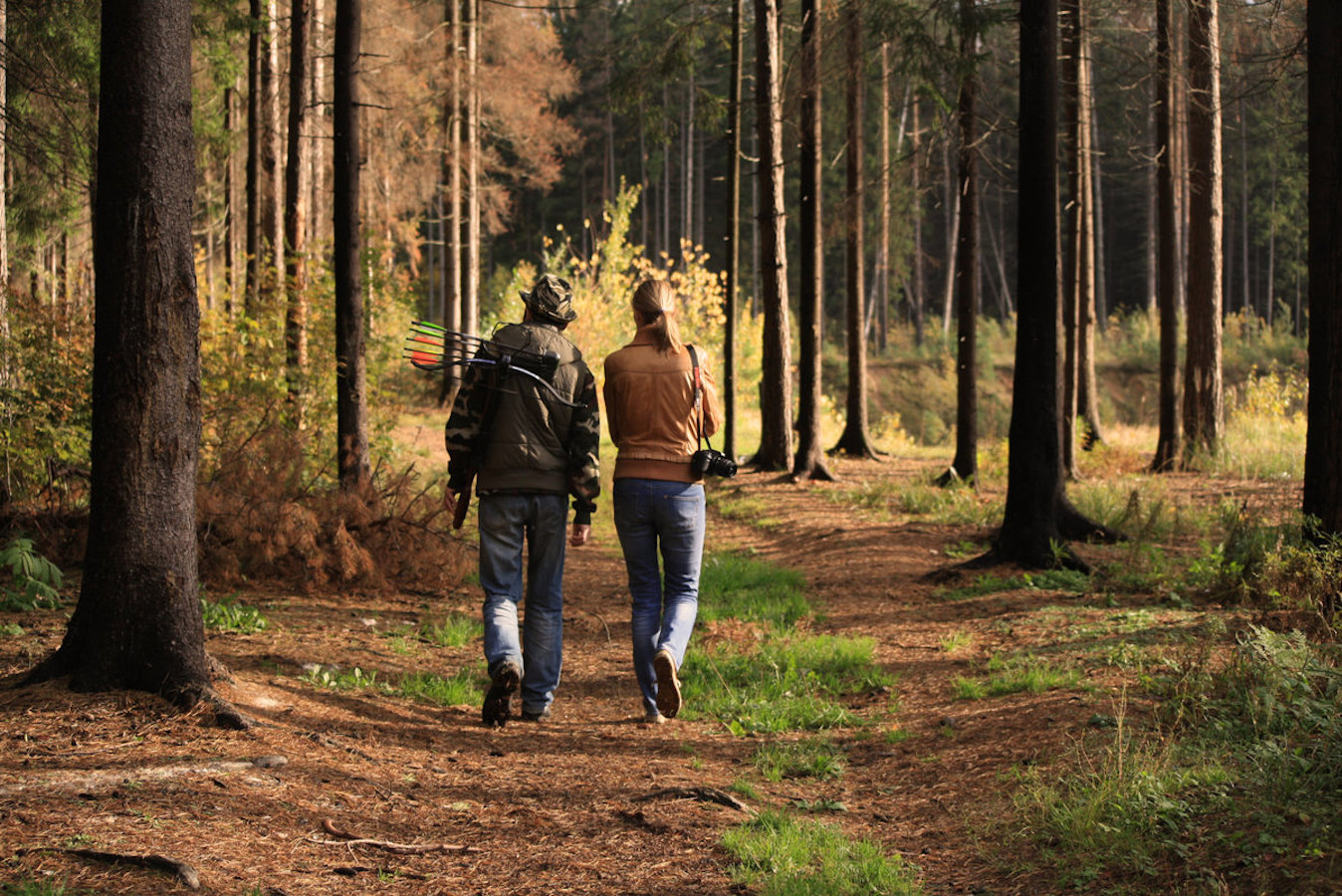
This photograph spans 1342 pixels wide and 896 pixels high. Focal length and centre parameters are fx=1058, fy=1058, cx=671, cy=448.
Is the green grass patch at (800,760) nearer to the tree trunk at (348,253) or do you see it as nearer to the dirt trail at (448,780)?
the dirt trail at (448,780)

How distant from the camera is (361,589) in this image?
9078mm

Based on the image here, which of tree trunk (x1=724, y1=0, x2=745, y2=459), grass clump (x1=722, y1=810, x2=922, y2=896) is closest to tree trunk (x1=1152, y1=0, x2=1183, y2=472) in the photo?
tree trunk (x1=724, y1=0, x2=745, y2=459)

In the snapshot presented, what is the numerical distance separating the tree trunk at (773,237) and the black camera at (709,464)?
10.4m

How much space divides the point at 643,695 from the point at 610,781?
1.13m

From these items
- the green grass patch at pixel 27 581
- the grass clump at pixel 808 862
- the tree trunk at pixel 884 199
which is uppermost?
the tree trunk at pixel 884 199

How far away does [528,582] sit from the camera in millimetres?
5707

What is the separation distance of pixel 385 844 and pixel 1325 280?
21.2ft

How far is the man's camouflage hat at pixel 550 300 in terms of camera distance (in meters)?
5.84

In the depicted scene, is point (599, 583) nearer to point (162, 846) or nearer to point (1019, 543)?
point (1019, 543)

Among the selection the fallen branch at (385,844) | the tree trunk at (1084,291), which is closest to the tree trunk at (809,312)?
the tree trunk at (1084,291)

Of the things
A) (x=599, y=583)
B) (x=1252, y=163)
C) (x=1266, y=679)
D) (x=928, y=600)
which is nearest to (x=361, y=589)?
(x=599, y=583)

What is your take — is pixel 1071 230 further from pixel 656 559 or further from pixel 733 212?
pixel 656 559

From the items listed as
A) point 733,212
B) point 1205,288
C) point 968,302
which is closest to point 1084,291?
point 1205,288

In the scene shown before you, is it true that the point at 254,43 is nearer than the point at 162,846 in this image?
No
